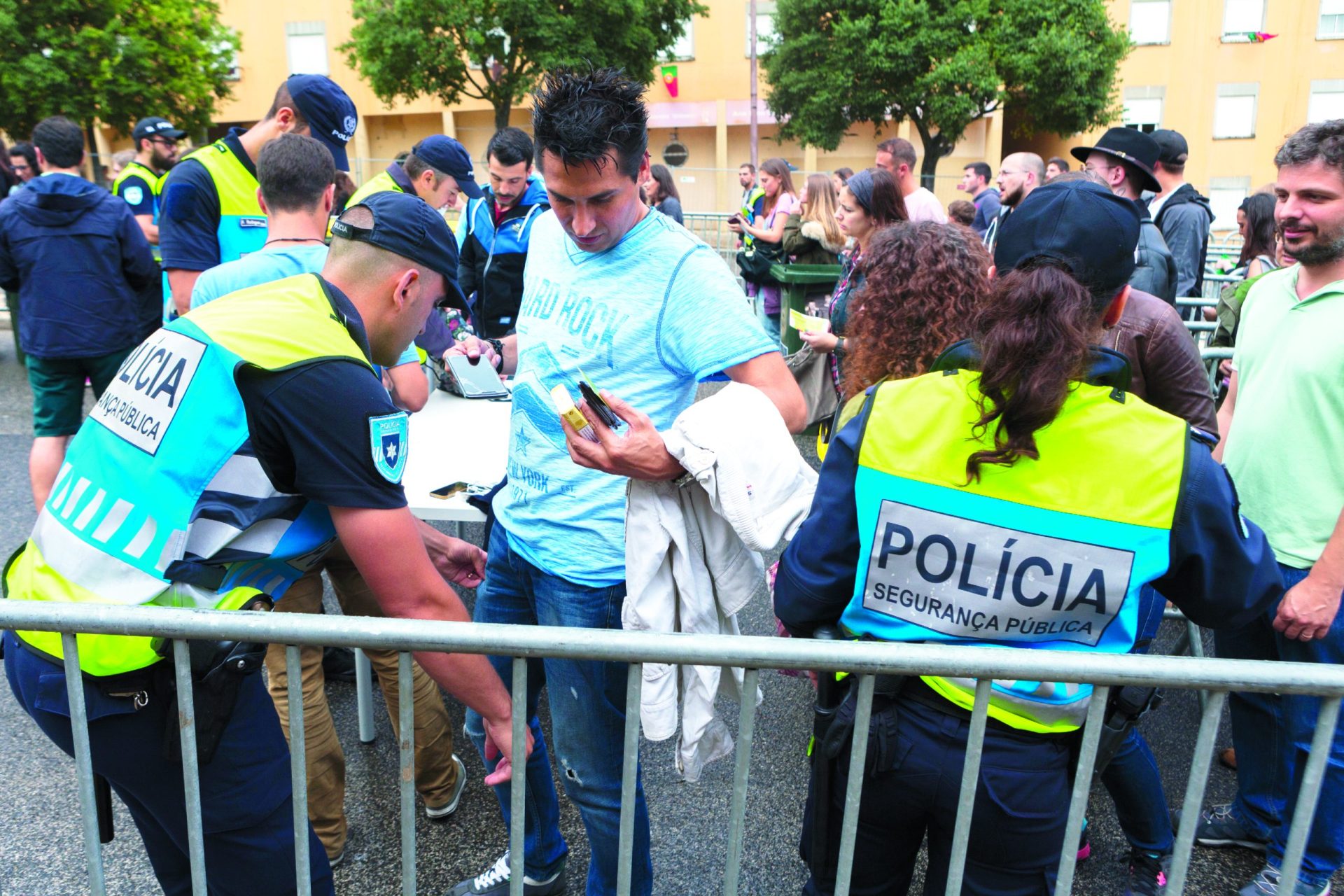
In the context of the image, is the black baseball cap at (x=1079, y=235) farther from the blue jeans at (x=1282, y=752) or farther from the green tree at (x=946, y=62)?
the green tree at (x=946, y=62)

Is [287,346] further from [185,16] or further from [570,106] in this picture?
[185,16]

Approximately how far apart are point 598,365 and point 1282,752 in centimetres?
223

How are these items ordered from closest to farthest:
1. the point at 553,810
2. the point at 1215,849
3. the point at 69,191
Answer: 1. the point at 553,810
2. the point at 1215,849
3. the point at 69,191

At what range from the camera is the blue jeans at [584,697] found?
2082mm

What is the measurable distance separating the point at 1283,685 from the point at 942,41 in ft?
96.0

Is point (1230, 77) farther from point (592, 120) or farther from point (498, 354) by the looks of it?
point (592, 120)

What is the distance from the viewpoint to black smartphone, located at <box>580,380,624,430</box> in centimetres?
181

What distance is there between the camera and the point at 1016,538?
1488 millimetres

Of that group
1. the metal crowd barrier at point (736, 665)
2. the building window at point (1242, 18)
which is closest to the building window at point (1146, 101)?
the building window at point (1242, 18)

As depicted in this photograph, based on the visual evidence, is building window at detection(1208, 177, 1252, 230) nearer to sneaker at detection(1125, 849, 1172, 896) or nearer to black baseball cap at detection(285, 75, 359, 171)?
black baseball cap at detection(285, 75, 359, 171)

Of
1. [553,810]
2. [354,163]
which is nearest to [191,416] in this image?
[553,810]

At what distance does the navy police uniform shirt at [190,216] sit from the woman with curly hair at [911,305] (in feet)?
7.80

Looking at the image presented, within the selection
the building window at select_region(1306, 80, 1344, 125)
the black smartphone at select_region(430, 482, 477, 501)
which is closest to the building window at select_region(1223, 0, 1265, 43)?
the building window at select_region(1306, 80, 1344, 125)

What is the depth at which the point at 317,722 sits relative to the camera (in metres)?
2.61
